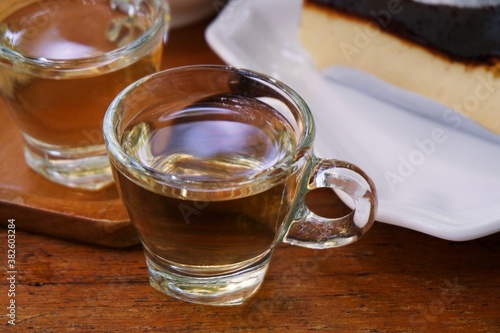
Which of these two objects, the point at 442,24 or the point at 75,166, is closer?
the point at 75,166

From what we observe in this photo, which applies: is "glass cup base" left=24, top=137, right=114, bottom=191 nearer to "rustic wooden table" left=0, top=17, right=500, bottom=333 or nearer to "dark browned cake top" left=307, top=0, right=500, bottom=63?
"rustic wooden table" left=0, top=17, right=500, bottom=333

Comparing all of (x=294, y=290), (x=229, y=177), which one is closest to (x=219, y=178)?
(x=229, y=177)

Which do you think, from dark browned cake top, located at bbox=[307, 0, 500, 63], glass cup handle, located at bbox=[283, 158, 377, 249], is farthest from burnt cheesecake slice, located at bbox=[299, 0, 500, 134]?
glass cup handle, located at bbox=[283, 158, 377, 249]

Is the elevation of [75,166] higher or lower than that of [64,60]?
lower

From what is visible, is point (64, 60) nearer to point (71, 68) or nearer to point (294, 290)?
point (71, 68)

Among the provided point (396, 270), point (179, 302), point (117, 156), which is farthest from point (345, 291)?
point (117, 156)

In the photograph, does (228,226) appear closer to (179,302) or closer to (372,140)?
(179,302)

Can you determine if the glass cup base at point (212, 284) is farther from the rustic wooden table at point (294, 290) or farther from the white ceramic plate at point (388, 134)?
the white ceramic plate at point (388, 134)
